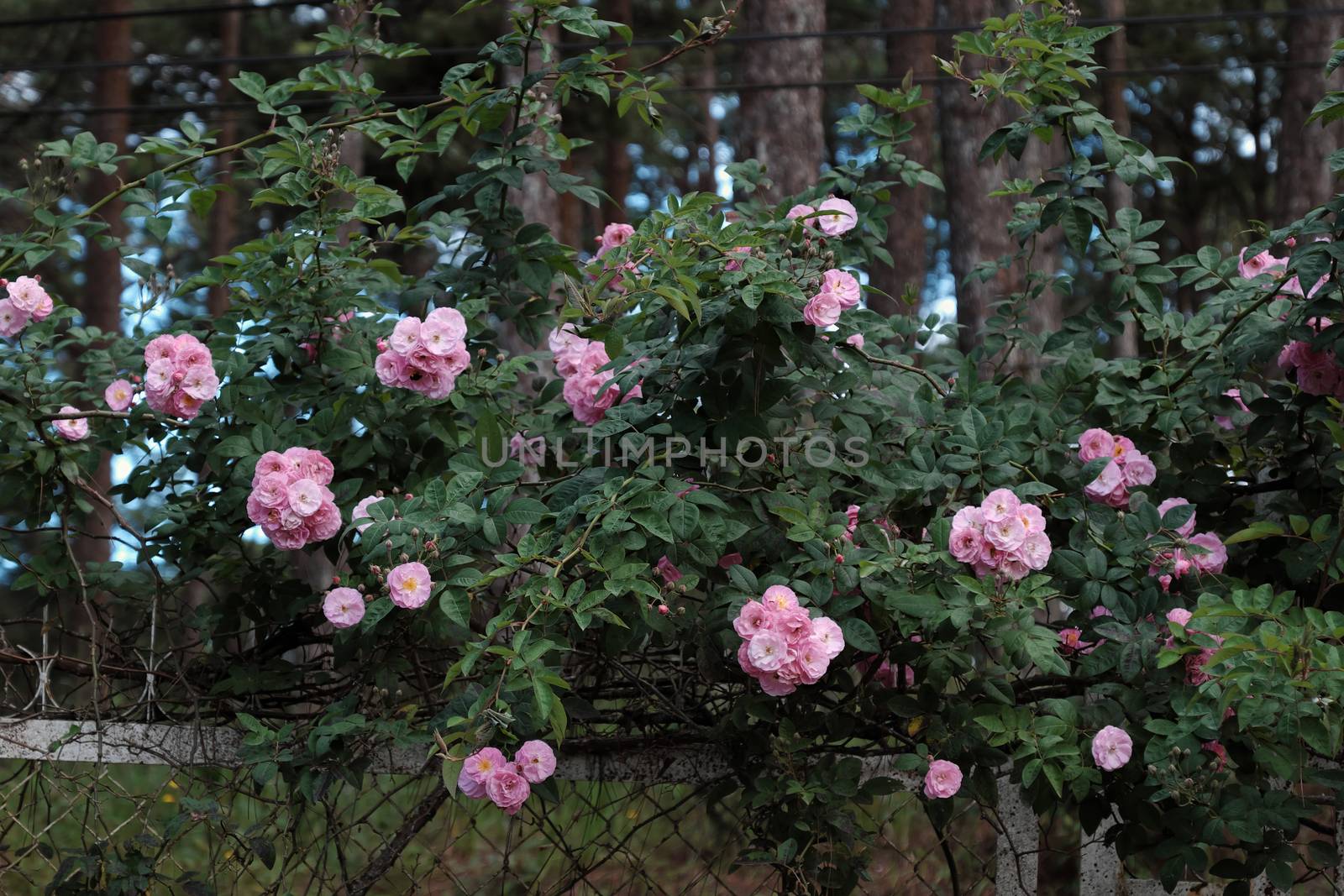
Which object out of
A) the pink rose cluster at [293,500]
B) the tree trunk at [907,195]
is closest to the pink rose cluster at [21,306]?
the pink rose cluster at [293,500]

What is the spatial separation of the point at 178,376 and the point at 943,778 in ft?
4.69

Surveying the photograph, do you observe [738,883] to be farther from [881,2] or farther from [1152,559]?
[881,2]

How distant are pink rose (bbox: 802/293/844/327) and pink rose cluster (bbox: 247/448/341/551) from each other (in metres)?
0.82

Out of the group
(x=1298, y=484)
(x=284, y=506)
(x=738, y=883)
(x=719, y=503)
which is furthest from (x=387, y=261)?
(x=738, y=883)

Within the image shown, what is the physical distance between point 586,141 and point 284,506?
883 millimetres

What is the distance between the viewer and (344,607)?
1.83 m

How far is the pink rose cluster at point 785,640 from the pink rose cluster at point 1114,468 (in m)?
0.59

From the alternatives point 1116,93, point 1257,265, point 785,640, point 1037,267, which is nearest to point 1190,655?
point 785,640

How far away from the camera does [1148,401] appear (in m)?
2.13

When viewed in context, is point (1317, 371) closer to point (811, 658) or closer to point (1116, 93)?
point (811, 658)

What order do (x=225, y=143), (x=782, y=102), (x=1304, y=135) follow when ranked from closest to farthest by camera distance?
(x=782, y=102) → (x=1304, y=135) → (x=225, y=143)

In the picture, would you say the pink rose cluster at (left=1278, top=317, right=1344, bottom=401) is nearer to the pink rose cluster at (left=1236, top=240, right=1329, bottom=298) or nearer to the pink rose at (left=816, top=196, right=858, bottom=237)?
the pink rose cluster at (left=1236, top=240, right=1329, bottom=298)

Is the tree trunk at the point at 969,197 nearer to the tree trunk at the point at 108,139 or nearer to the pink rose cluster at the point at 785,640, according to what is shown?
the pink rose cluster at the point at 785,640

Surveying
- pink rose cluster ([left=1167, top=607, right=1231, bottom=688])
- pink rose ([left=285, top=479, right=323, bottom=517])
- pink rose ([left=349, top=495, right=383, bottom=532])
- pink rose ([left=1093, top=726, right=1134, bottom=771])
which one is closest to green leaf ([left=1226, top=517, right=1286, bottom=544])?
pink rose cluster ([left=1167, top=607, right=1231, bottom=688])
